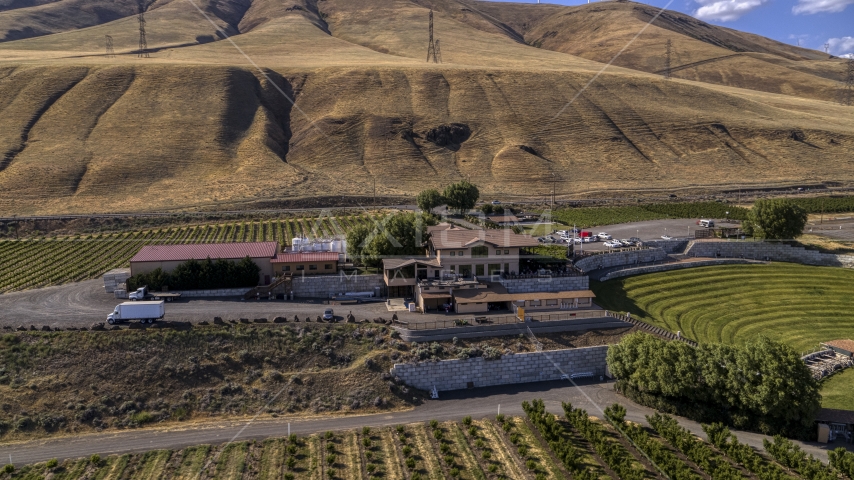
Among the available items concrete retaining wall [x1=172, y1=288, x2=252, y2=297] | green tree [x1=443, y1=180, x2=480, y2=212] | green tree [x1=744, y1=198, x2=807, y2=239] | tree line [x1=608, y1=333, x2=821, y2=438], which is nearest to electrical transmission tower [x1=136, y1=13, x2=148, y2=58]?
green tree [x1=443, y1=180, x2=480, y2=212]

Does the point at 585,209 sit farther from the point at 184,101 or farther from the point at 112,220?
the point at 184,101

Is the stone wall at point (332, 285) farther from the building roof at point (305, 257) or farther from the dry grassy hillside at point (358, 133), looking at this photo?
the dry grassy hillside at point (358, 133)

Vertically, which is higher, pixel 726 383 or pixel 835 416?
pixel 726 383

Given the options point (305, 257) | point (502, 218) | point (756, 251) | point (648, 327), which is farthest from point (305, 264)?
point (756, 251)

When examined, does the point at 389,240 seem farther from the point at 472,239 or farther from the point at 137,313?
the point at 137,313

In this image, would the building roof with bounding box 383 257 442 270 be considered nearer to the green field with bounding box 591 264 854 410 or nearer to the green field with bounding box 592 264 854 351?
the green field with bounding box 592 264 854 351

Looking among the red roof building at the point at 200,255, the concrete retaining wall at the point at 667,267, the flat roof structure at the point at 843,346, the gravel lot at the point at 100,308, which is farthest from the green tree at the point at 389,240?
the flat roof structure at the point at 843,346
